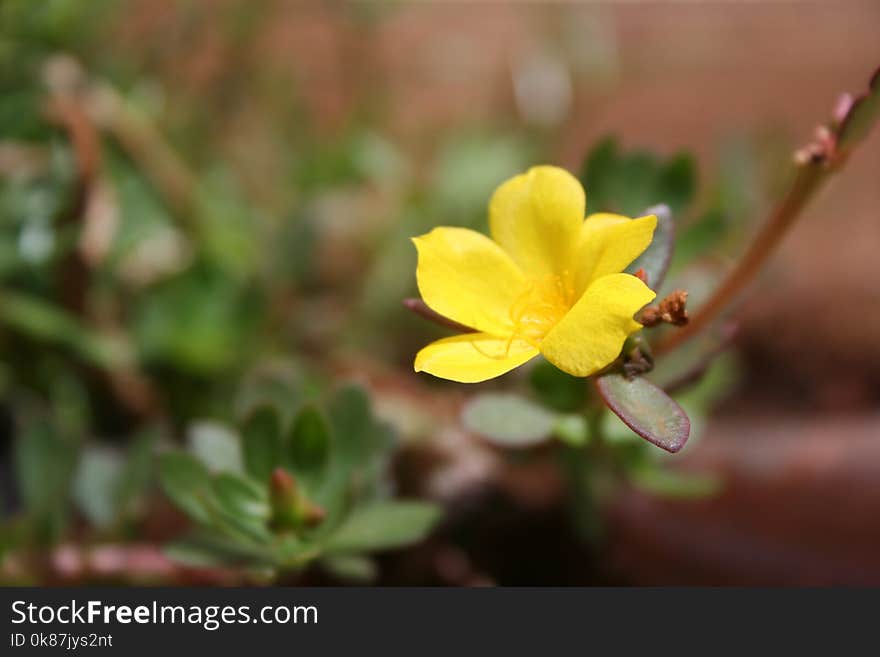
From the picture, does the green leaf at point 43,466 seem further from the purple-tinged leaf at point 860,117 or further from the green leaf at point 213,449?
the purple-tinged leaf at point 860,117

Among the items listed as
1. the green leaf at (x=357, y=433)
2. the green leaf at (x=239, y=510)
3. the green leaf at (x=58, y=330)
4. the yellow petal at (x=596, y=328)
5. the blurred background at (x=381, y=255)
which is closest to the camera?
the yellow petal at (x=596, y=328)

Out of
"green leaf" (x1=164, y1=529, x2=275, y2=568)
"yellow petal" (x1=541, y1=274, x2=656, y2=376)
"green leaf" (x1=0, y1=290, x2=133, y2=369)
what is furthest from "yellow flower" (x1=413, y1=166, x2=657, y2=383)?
"green leaf" (x1=0, y1=290, x2=133, y2=369)

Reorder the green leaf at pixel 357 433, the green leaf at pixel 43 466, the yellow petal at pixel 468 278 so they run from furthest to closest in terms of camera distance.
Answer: the green leaf at pixel 43 466
the green leaf at pixel 357 433
the yellow petal at pixel 468 278

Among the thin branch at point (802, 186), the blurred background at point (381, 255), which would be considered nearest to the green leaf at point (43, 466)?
the blurred background at point (381, 255)

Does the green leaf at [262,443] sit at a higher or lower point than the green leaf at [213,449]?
lower

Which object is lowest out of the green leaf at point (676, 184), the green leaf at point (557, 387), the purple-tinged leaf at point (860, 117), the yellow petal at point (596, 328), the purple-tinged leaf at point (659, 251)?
the yellow petal at point (596, 328)

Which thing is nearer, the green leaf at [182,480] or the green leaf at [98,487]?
the green leaf at [182,480]

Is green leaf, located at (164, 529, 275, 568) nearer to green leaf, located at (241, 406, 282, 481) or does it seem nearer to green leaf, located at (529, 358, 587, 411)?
green leaf, located at (241, 406, 282, 481)
